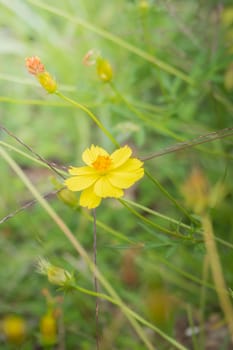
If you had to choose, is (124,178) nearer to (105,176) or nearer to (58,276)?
(105,176)

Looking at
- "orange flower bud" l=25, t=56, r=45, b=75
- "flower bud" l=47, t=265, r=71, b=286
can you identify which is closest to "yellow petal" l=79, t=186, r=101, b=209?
"flower bud" l=47, t=265, r=71, b=286

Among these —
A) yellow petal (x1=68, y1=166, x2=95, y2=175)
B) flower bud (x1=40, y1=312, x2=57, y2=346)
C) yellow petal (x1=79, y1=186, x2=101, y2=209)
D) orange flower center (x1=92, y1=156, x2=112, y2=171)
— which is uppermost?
orange flower center (x1=92, y1=156, x2=112, y2=171)

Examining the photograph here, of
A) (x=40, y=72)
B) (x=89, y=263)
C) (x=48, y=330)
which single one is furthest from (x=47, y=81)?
(x=48, y=330)

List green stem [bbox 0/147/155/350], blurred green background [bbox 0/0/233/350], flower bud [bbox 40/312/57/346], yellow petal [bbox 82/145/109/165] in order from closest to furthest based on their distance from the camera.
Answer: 1. green stem [bbox 0/147/155/350]
2. yellow petal [bbox 82/145/109/165]
3. flower bud [bbox 40/312/57/346]
4. blurred green background [bbox 0/0/233/350]

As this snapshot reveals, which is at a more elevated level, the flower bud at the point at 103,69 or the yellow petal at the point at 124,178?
the flower bud at the point at 103,69

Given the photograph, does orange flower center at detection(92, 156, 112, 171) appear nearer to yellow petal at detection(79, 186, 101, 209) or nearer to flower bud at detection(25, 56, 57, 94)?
yellow petal at detection(79, 186, 101, 209)

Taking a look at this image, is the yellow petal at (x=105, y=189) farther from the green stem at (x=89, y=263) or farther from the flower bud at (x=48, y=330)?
the flower bud at (x=48, y=330)

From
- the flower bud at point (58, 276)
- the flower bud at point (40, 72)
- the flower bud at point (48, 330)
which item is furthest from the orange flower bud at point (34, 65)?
the flower bud at point (48, 330)

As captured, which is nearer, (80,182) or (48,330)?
(80,182)
